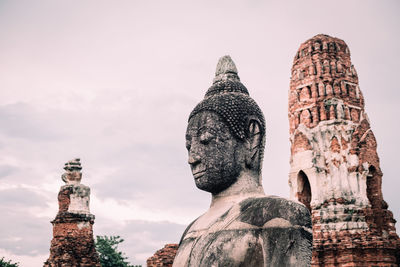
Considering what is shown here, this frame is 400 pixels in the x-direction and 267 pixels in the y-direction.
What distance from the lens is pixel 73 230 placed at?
42.1 feet

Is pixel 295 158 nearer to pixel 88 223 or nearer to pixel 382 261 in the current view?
pixel 382 261

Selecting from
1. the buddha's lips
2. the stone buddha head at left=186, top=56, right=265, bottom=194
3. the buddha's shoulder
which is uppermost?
the stone buddha head at left=186, top=56, right=265, bottom=194

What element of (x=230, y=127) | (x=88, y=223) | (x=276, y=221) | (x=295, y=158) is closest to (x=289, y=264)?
(x=276, y=221)

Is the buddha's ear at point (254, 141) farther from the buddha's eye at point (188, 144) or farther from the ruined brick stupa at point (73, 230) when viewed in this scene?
the ruined brick stupa at point (73, 230)

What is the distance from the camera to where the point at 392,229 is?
541 inches

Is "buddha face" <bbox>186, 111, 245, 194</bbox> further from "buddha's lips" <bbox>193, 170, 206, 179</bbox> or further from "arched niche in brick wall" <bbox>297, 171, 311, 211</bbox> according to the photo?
"arched niche in brick wall" <bbox>297, 171, 311, 211</bbox>

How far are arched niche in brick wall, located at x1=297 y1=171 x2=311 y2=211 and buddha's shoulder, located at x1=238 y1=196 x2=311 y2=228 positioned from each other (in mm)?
11534

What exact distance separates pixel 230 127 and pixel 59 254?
33.7 ft

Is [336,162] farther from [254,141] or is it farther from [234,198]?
[234,198]

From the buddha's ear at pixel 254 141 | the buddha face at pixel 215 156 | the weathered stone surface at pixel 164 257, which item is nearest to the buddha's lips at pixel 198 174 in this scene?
the buddha face at pixel 215 156

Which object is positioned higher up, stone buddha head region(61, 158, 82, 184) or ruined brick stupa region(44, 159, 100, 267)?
stone buddha head region(61, 158, 82, 184)

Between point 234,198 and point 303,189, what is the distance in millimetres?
11577

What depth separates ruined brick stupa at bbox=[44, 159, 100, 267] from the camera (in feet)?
41.4

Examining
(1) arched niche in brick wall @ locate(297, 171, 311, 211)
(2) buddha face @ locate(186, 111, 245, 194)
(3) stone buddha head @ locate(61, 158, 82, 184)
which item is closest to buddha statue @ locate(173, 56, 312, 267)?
(2) buddha face @ locate(186, 111, 245, 194)
